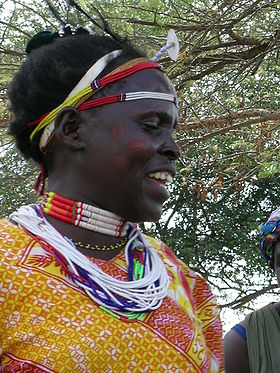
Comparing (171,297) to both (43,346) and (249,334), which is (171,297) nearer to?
(43,346)

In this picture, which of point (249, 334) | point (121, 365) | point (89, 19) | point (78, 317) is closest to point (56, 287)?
point (78, 317)

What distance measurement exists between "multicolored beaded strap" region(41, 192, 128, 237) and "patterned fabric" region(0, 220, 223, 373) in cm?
9

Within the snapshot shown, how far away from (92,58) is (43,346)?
0.81 metres

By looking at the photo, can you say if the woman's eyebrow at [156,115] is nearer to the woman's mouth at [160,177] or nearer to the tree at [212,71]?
the woman's mouth at [160,177]

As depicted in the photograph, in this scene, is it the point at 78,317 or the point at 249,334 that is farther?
the point at 249,334

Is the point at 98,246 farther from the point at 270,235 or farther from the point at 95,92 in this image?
the point at 270,235

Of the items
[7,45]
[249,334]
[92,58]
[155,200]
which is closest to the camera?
[155,200]

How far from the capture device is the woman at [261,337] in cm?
341

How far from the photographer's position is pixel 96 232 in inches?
74.0

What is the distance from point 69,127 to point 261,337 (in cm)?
200

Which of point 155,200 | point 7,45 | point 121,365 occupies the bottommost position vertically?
point 121,365

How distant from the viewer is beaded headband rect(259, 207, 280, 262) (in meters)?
3.71

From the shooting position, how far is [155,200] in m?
1.86

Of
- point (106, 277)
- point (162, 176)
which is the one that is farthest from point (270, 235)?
point (106, 277)
